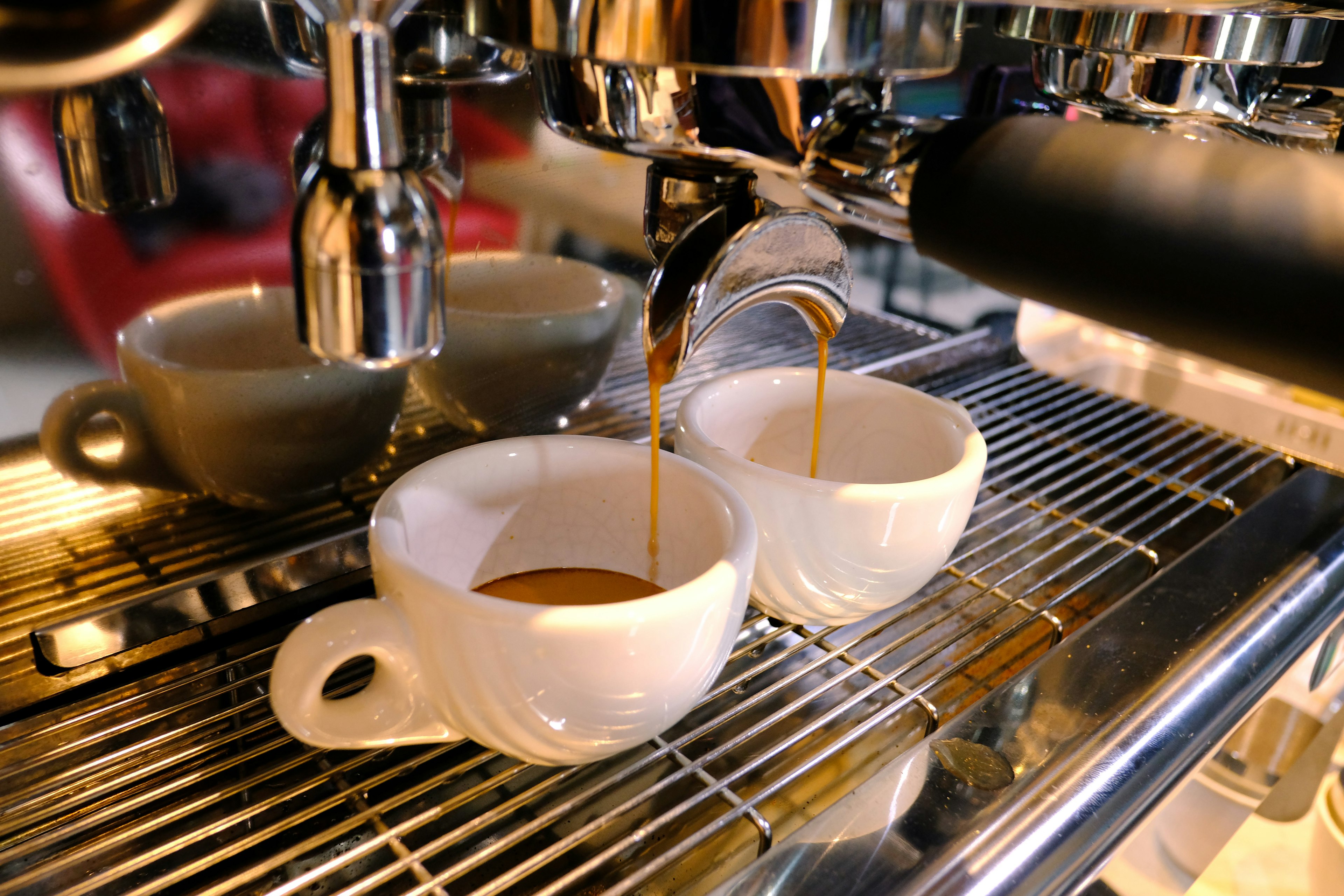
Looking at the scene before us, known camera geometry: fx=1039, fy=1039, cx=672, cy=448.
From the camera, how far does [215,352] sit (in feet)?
1.33

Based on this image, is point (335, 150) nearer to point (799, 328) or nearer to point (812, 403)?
point (812, 403)

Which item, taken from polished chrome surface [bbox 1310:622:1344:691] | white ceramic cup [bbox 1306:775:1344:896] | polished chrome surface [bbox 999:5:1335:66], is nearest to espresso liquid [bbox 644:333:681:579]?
polished chrome surface [bbox 999:5:1335:66]

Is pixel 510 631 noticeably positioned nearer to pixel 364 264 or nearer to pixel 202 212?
pixel 364 264

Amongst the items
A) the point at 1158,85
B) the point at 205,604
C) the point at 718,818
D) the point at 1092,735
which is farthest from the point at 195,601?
the point at 1158,85

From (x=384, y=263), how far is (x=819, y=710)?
251mm

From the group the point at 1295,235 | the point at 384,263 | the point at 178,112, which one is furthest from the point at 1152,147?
the point at 178,112

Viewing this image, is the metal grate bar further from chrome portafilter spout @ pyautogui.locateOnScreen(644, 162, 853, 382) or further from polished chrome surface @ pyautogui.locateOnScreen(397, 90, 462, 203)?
polished chrome surface @ pyautogui.locateOnScreen(397, 90, 462, 203)

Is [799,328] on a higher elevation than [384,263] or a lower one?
lower

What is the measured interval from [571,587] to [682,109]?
18cm

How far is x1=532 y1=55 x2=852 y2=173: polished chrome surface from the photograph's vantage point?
30cm

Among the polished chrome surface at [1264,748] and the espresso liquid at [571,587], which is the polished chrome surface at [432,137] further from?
the polished chrome surface at [1264,748]

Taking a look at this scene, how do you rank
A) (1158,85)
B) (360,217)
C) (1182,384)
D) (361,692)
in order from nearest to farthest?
(360,217) → (361,692) → (1158,85) → (1182,384)

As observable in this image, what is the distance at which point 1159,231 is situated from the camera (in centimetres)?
25

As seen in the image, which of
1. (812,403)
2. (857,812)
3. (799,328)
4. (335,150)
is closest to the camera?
(335,150)
